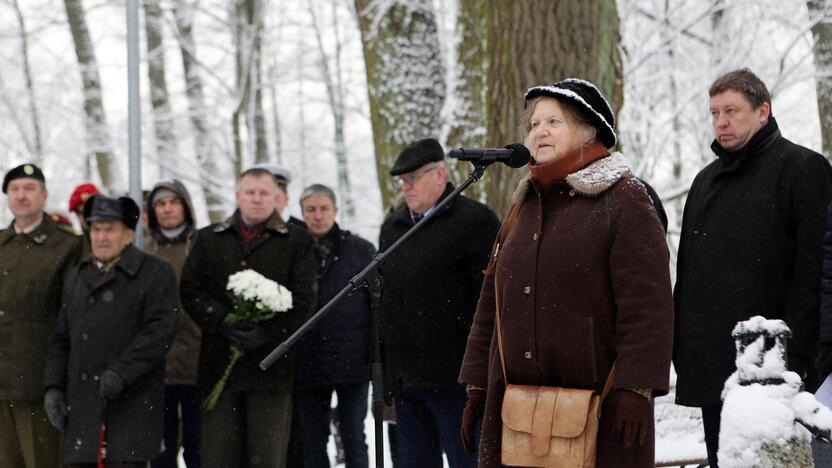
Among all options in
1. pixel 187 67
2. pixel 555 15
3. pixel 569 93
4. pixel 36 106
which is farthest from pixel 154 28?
pixel 569 93

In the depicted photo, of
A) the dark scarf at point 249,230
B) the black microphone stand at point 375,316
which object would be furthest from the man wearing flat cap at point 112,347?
the black microphone stand at point 375,316

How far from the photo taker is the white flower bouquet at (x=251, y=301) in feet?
20.3

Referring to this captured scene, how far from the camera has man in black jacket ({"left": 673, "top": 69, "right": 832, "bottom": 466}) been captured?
181 inches

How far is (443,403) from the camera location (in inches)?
223

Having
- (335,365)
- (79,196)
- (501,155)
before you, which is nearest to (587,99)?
(501,155)

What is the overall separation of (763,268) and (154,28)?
16.3 metres

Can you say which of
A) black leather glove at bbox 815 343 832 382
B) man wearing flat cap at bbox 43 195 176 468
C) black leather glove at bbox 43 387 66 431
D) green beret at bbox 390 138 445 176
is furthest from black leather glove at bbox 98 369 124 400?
black leather glove at bbox 815 343 832 382

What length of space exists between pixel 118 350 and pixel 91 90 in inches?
522

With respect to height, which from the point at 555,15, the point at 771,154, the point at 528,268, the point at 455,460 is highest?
the point at 555,15

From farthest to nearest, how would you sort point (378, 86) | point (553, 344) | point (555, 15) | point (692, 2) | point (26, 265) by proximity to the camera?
point (692, 2) < point (378, 86) < point (555, 15) < point (26, 265) < point (553, 344)

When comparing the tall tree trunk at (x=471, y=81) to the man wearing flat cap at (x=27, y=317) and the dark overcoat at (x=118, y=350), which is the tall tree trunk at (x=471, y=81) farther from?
the man wearing flat cap at (x=27, y=317)

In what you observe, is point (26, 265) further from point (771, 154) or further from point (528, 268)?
point (771, 154)

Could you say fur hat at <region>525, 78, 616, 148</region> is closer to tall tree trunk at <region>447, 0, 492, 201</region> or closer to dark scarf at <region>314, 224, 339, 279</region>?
dark scarf at <region>314, 224, 339, 279</region>

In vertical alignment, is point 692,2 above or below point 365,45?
above
